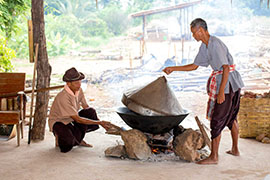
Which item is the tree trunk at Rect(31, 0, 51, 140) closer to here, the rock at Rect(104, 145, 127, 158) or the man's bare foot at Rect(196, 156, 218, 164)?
the rock at Rect(104, 145, 127, 158)

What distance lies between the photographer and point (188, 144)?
12.0 ft

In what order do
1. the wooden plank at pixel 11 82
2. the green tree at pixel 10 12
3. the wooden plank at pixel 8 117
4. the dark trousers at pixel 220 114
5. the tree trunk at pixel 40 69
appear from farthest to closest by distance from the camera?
the green tree at pixel 10 12, the wooden plank at pixel 11 82, the tree trunk at pixel 40 69, the wooden plank at pixel 8 117, the dark trousers at pixel 220 114

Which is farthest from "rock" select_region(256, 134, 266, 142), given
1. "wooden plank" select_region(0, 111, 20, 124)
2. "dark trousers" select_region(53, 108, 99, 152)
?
"wooden plank" select_region(0, 111, 20, 124)

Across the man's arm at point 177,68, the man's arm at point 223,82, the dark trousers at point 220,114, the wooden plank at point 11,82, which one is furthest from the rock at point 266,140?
the wooden plank at point 11,82

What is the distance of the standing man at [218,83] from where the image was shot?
11.4 ft

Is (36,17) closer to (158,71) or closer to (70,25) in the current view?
(158,71)

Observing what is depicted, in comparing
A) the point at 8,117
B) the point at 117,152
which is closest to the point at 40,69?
the point at 8,117

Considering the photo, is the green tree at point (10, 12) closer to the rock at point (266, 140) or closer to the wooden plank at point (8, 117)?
the wooden plank at point (8, 117)

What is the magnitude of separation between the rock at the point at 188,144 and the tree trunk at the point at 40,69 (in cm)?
190

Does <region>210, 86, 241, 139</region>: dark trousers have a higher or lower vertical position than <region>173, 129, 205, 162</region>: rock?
higher

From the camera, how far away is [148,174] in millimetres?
3199

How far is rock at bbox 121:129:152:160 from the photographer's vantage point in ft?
12.1

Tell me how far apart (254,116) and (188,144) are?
146 cm

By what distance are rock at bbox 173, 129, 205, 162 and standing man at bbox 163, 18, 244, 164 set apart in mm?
133
